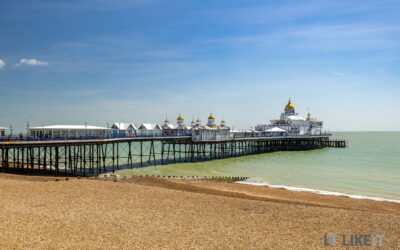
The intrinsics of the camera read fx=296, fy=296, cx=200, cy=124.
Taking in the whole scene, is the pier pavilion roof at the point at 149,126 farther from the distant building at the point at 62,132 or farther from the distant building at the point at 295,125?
the distant building at the point at 295,125

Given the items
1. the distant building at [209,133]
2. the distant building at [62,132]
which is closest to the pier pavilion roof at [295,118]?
the distant building at [209,133]

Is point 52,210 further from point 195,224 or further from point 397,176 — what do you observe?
point 397,176

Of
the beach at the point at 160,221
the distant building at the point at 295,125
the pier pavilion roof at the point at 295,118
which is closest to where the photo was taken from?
the beach at the point at 160,221

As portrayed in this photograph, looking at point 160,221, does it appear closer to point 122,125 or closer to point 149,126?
point 122,125

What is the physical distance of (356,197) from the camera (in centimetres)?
2134

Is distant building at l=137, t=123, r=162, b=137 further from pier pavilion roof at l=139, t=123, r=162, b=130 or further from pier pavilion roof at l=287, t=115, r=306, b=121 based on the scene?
pier pavilion roof at l=287, t=115, r=306, b=121

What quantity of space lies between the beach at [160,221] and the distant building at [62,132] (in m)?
13.0

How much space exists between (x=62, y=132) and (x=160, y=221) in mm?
22765

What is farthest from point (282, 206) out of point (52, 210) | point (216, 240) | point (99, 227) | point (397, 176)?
point (397, 176)

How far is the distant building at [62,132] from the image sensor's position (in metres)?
29.5

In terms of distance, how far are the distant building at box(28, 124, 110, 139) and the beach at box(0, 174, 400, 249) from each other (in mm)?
13022

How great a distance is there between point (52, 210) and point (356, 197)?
19.7m

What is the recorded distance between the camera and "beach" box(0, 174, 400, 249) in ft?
32.2

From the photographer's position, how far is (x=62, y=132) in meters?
30.6
